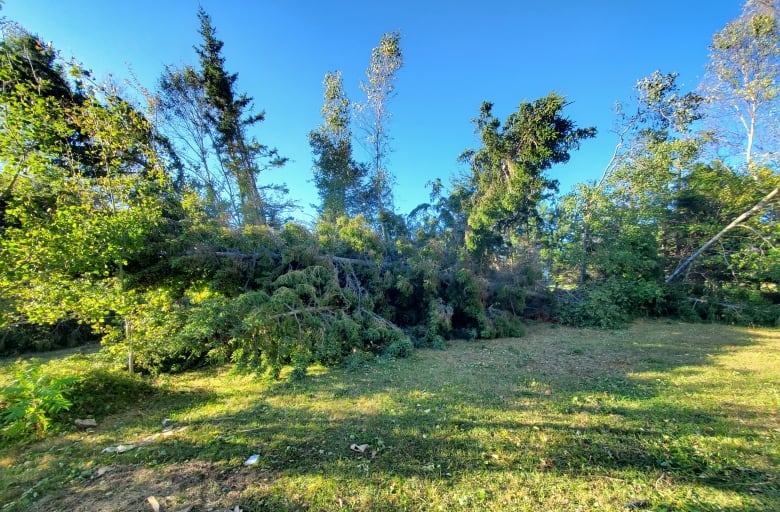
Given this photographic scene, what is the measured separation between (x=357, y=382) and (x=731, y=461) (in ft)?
13.4

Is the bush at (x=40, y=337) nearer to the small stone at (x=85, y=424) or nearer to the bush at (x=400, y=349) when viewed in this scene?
the small stone at (x=85, y=424)

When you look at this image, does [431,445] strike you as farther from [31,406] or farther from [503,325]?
[503,325]

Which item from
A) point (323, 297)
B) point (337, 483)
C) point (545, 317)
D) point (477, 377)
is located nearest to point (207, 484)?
point (337, 483)

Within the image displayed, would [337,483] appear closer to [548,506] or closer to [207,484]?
[207,484]

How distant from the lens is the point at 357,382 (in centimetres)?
460

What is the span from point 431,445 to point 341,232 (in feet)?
19.4

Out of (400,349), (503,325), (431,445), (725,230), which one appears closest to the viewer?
(431,445)

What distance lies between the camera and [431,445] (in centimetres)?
263

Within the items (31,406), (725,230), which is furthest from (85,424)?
(725,230)

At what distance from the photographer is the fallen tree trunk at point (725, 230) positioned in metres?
9.00

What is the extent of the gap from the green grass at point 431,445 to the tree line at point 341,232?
1.24 metres

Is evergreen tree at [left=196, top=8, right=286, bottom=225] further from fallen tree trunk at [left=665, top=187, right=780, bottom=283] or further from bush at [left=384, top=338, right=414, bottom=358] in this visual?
fallen tree trunk at [left=665, top=187, right=780, bottom=283]

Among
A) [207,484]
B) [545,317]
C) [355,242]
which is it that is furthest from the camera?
[545,317]

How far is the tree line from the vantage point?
368 cm
